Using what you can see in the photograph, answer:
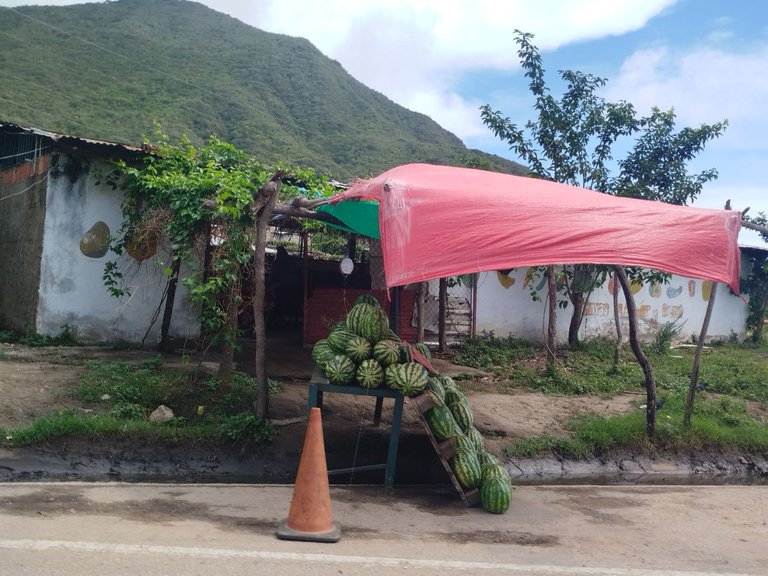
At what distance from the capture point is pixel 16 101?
28.0m

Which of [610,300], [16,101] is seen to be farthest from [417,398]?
[16,101]

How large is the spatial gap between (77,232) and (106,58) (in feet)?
115

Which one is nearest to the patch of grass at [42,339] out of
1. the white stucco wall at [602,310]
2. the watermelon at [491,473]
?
the watermelon at [491,473]

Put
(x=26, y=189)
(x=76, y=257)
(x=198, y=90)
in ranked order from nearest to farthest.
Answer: (x=76, y=257) → (x=26, y=189) → (x=198, y=90)

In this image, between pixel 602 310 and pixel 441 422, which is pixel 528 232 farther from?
pixel 602 310

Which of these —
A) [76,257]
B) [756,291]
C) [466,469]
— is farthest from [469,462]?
[756,291]

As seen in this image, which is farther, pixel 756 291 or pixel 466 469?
pixel 756 291

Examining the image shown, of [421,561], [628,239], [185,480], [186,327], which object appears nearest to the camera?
[421,561]

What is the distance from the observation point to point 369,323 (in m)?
6.41

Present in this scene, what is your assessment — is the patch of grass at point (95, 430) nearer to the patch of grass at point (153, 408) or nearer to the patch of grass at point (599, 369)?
the patch of grass at point (153, 408)

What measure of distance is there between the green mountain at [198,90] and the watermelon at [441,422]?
62.6ft

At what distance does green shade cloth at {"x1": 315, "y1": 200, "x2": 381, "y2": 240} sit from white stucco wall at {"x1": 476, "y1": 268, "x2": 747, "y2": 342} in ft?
18.4

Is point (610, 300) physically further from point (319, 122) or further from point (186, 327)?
point (319, 122)

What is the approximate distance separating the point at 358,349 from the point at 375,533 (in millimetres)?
1784
